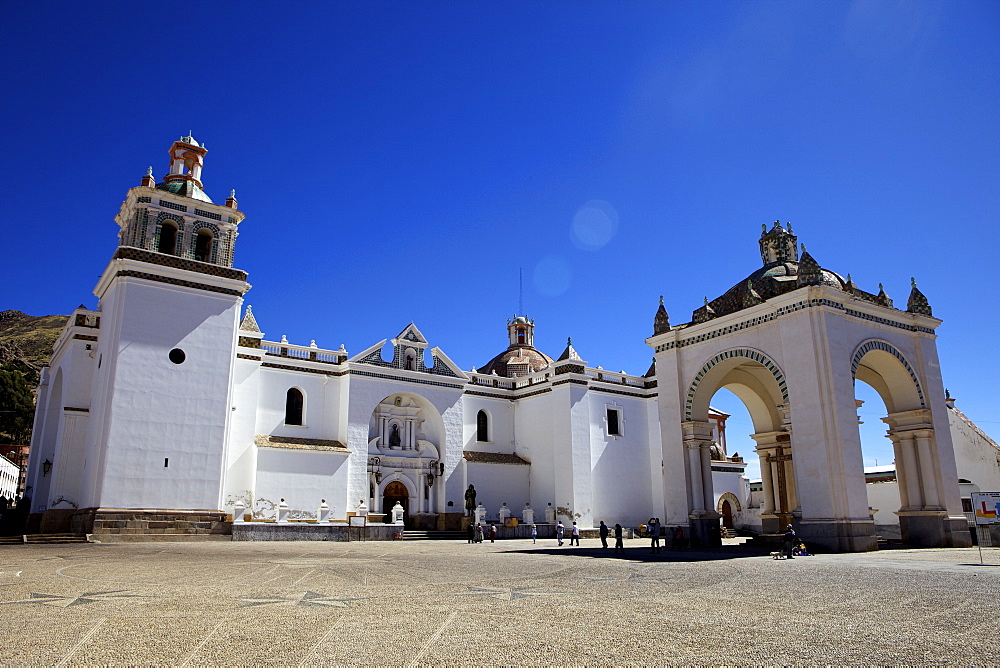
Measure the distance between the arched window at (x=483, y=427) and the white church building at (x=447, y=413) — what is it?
0.19m

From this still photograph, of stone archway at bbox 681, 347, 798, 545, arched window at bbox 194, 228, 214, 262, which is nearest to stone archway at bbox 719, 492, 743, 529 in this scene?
stone archway at bbox 681, 347, 798, 545

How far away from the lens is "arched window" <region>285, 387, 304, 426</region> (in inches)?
1085

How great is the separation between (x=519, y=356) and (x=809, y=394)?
25.3 meters

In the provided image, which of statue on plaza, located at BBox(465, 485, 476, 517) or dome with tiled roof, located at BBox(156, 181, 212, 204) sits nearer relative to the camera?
dome with tiled roof, located at BBox(156, 181, 212, 204)

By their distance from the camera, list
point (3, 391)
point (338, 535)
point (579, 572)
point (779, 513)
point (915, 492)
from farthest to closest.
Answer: point (3, 391) < point (338, 535) < point (779, 513) < point (915, 492) < point (579, 572)

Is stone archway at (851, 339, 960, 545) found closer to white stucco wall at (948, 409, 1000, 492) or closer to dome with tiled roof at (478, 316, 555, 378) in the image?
white stucco wall at (948, 409, 1000, 492)

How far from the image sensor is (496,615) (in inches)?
251

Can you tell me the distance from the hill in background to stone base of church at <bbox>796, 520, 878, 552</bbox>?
57.3m

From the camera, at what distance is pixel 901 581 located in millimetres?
9062

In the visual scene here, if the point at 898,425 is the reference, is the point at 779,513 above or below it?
below

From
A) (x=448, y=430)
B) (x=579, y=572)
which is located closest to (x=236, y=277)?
(x=448, y=430)

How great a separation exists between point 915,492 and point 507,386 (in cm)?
1942

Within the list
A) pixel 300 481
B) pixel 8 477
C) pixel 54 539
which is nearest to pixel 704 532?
pixel 300 481

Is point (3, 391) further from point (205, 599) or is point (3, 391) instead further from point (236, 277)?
point (205, 599)
